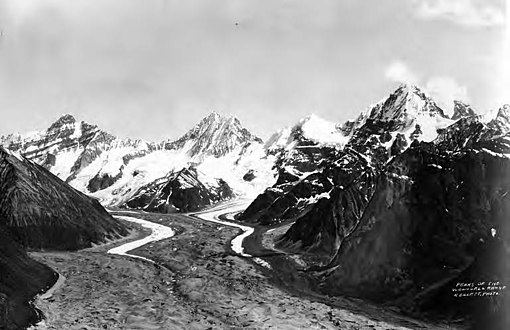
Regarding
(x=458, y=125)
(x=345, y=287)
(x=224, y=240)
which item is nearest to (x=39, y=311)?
(x=345, y=287)

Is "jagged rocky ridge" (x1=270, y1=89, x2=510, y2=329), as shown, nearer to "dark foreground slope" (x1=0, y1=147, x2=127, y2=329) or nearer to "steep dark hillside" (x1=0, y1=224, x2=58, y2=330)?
"steep dark hillside" (x1=0, y1=224, x2=58, y2=330)

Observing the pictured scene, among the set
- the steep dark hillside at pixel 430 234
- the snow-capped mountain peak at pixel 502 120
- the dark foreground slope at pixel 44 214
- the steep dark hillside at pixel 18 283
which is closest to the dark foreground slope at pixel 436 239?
the steep dark hillside at pixel 430 234

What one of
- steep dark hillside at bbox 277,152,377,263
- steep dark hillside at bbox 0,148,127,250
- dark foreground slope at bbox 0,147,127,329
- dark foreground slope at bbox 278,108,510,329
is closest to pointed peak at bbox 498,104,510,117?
steep dark hillside at bbox 277,152,377,263

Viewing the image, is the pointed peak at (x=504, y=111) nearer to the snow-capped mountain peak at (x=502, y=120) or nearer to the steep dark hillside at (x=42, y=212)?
the snow-capped mountain peak at (x=502, y=120)

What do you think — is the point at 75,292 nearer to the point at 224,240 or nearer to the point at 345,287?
the point at 345,287

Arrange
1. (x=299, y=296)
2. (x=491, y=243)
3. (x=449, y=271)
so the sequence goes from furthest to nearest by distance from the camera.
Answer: (x=299, y=296), (x=449, y=271), (x=491, y=243)

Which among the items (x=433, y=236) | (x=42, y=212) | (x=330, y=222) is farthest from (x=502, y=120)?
(x=42, y=212)
